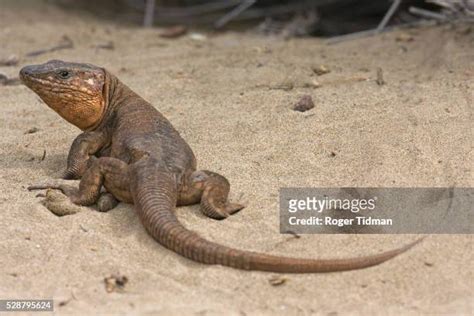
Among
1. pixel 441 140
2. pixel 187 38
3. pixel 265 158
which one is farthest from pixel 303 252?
pixel 187 38

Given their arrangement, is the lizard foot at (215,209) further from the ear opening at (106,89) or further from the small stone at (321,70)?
the small stone at (321,70)

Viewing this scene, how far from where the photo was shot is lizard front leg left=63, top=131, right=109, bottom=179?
5.50 meters

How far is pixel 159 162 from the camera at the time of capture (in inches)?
196

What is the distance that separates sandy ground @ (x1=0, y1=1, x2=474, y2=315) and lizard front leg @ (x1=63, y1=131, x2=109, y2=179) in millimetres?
282

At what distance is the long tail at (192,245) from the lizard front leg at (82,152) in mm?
792

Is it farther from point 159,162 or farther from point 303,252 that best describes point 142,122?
point 303,252

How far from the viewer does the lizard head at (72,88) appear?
5609mm

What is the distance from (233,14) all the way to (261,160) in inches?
174

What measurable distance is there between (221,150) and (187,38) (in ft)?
13.0

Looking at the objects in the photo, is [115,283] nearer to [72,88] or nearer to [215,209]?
[215,209]

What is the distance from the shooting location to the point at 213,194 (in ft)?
16.2

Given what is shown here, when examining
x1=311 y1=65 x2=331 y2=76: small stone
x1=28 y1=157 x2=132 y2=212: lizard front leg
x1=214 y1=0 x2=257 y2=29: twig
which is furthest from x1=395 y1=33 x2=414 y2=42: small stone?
x1=28 y1=157 x2=132 y2=212: lizard front leg

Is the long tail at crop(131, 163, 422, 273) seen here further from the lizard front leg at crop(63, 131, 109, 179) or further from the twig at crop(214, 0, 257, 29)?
the twig at crop(214, 0, 257, 29)

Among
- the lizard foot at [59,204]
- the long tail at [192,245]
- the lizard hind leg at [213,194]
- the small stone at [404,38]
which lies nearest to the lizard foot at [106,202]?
the lizard foot at [59,204]
